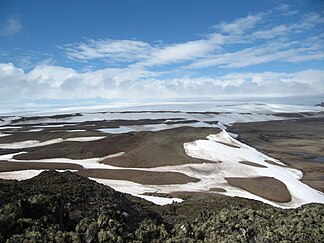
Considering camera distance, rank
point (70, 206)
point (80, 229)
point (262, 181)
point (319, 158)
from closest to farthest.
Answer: point (80, 229)
point (70, 206)
point (262, 181)
point (319, 158)

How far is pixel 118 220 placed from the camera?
8234 millimetres

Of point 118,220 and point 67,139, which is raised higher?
A: point 118,220

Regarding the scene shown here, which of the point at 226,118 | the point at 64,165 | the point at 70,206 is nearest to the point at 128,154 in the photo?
the point at 64,165

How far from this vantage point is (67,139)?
53688mm

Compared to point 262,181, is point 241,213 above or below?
above

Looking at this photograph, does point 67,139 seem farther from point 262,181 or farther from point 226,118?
point 226,118

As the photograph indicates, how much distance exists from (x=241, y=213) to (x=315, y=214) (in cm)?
172

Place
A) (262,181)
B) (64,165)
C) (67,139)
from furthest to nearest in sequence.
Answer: (67,139), (64,165), (262,181)

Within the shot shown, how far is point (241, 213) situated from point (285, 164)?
35.3 metres

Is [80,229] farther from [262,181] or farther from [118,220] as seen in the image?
[262,181]

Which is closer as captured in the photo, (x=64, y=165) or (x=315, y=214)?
(x=315, y=214)

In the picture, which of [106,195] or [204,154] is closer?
[106,195]

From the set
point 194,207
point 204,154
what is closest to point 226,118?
point 204,154

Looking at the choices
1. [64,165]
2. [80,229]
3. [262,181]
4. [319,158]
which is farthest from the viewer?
[319,158]
